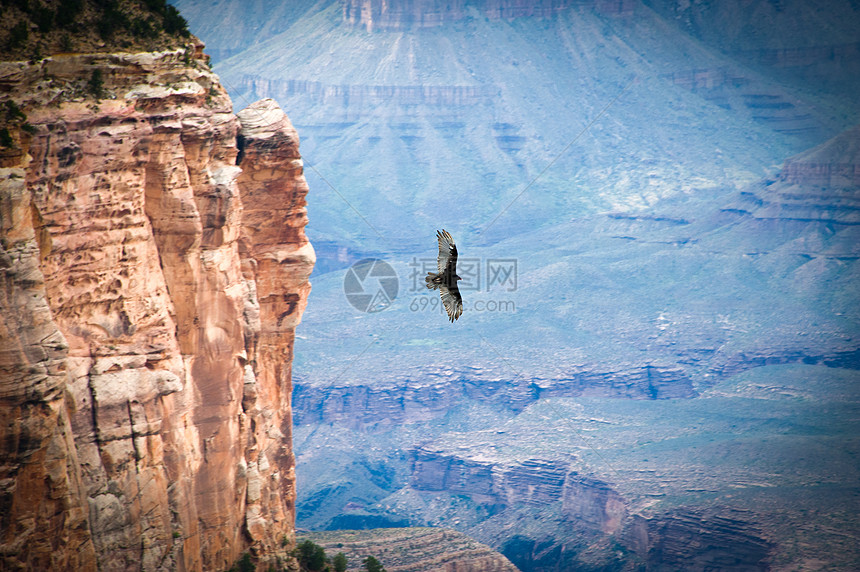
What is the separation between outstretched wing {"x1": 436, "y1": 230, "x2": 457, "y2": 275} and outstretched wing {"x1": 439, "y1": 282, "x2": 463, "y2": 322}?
0.38 m

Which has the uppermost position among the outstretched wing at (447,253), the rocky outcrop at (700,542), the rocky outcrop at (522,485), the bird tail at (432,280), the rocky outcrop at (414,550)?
the outstretched wing at (447,253)

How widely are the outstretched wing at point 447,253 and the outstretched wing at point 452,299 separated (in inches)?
15.0

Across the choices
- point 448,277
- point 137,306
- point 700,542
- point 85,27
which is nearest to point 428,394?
point 700,542

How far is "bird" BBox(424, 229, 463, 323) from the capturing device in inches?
982

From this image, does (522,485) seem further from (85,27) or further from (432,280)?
(85,27)

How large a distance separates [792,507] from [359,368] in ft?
131

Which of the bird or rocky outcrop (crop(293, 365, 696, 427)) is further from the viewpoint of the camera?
rocky outcrop (crop(293, 365, 696, 427))

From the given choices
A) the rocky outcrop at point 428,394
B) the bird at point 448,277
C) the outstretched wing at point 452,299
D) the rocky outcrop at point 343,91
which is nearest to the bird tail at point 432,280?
the bird at point 448,277

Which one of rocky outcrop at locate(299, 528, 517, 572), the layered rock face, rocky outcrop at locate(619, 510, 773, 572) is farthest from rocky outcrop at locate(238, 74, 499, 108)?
the layered rock face

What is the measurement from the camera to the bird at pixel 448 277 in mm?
24938

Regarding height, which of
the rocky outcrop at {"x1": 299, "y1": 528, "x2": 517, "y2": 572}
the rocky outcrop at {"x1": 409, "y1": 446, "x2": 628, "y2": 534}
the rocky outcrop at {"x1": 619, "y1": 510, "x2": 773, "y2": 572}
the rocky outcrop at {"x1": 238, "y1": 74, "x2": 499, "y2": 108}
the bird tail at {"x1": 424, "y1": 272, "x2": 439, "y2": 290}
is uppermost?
the rocky outcrop at {"x1": 238, "y1": 74, "x2": 499, "y2": 108}

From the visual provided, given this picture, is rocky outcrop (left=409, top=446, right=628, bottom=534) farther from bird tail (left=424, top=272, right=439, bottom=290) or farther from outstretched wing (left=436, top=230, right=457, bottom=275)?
bird tail (left=424, top=272, right=439, bottom=290)

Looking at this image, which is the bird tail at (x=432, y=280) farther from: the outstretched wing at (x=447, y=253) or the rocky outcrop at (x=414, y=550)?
the rocky outcrop at (x=414, y=550)

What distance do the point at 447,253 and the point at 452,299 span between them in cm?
115
